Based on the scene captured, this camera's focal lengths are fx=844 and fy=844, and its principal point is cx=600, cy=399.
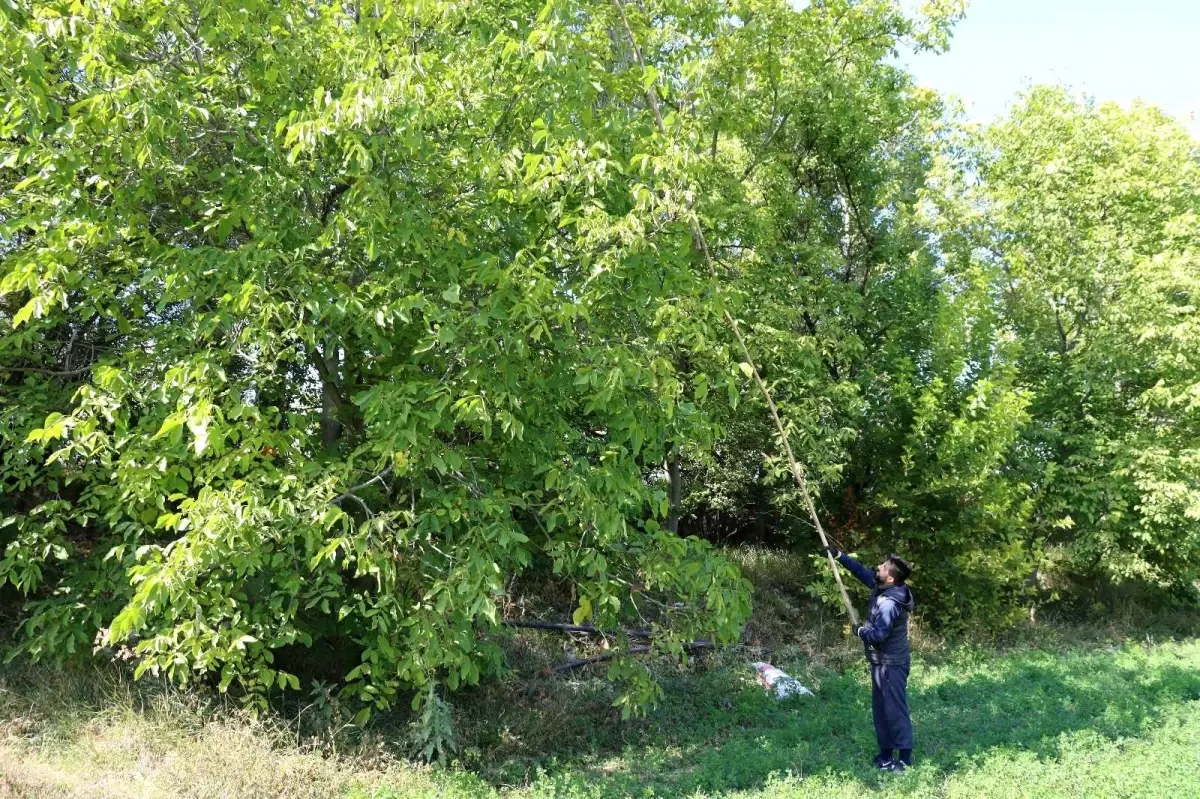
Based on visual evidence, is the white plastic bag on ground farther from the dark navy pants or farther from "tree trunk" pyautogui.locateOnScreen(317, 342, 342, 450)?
"tree trunk" pyautogui.locateOnScreen(317, 342, 342, 450)

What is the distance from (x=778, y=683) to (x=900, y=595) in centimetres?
284

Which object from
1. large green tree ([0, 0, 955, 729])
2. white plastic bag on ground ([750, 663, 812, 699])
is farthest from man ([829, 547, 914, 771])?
white plastic bag on ground ([750, 663, 812, 699])

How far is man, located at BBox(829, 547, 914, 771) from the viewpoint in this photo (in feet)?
20.4

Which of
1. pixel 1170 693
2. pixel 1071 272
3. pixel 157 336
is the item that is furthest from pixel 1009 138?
pixel 157 336

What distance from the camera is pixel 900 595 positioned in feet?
20.5

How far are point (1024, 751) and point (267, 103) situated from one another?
7098mm

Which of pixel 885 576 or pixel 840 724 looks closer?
pixel 885 576

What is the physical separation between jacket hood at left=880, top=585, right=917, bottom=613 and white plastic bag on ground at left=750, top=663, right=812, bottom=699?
2.59 m

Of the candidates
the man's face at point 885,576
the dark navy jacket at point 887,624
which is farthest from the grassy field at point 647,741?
the man's face at point 885,576

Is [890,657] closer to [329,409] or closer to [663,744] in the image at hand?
[663,744]

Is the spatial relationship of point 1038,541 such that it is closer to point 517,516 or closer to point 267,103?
point 517,516

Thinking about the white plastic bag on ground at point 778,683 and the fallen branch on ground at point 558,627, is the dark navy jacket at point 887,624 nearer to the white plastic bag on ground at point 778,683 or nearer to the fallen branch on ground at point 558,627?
the white plastic bag on ground at point 778,683

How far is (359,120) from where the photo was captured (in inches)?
180

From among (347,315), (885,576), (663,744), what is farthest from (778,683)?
(347,315)
